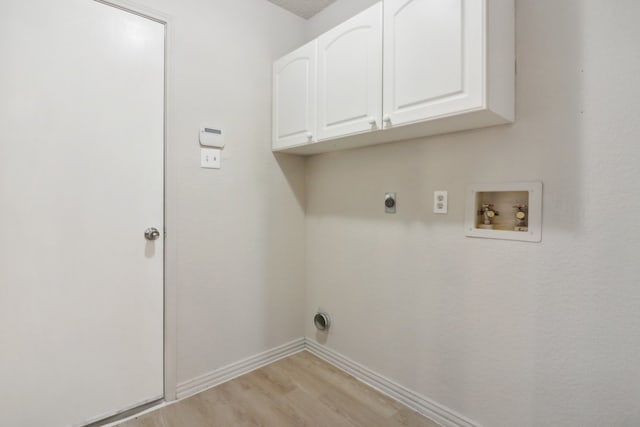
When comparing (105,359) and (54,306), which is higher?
(54,306)

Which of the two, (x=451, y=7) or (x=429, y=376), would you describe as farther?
(x=429, y=376)

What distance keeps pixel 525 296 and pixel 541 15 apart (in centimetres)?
117

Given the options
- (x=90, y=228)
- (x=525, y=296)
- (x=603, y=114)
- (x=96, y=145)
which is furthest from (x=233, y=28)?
(x=525, y=296)

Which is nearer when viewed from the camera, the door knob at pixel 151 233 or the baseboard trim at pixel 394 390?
the baseboard trim at pixel 394 390

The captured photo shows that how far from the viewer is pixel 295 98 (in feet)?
6.45

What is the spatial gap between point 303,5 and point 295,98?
0.76 meters

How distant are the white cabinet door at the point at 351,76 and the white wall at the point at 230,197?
21.1 inches

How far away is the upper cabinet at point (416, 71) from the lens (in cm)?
117

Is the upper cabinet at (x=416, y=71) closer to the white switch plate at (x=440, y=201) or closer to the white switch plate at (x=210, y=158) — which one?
the white switch plate at (x=440, y=201)

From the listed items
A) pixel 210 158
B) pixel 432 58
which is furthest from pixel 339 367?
pixel 432 58

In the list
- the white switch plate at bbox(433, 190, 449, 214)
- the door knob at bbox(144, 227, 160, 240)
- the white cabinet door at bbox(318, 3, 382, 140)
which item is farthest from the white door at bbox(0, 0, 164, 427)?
the white switch plate at bbox(433, 190, 449, 214)

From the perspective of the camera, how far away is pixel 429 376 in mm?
1649

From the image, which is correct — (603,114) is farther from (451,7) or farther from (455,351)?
(455,351)

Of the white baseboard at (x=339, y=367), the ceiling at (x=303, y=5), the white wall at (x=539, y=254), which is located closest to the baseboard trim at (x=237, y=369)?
the white baseboard at (x=339, y=367)
